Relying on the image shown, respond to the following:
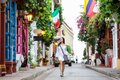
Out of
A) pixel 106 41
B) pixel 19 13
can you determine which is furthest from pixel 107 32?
pixel 19 13

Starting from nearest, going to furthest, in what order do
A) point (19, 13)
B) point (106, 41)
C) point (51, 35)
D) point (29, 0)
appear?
point (29, 0)
point (19, 13)
point (106, 41)
point (51, 35)

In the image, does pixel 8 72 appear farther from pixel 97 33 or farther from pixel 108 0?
pixel 97 33

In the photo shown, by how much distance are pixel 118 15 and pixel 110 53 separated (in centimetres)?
1651

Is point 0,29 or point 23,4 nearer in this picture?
point 0,29

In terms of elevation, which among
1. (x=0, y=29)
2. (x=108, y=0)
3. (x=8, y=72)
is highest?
(x=108, y=0)

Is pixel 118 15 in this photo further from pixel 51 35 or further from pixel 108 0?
pixel 51 35

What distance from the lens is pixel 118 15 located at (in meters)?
21.4

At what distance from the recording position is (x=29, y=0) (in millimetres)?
24078

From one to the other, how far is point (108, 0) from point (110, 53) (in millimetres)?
17333

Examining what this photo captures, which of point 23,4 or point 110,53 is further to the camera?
point 110,53

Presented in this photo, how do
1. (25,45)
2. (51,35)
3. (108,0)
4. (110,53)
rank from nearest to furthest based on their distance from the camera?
1. (108,0)
2. (25,45)
3. (110,53)
4. (51,35)

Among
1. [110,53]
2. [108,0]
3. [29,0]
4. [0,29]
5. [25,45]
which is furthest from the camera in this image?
[110,53]

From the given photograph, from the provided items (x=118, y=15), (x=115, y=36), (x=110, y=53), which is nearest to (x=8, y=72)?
(x=118, y=15)

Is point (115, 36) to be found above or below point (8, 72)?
above
